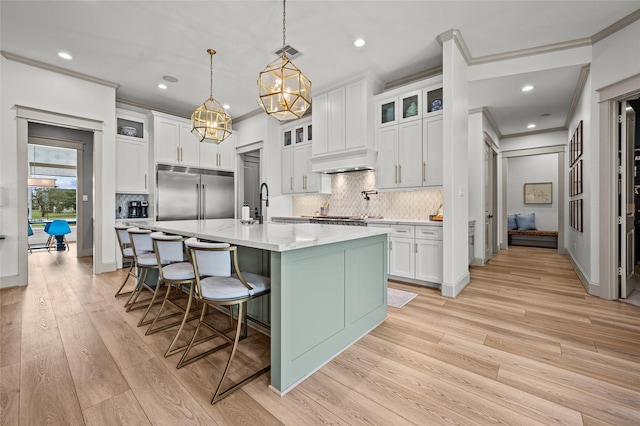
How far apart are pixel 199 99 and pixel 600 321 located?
6.49m

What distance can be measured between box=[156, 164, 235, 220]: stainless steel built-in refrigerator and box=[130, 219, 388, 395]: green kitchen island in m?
3.14

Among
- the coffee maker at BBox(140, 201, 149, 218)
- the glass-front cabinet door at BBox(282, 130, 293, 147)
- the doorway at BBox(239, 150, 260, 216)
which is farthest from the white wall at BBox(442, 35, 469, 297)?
the coffee maker at BBox(140, 201, 149, 218)

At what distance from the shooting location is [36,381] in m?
1.73

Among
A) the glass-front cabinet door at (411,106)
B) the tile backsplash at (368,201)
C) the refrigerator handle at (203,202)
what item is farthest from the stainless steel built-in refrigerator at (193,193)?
the glass-front cabinet door at (411,106)

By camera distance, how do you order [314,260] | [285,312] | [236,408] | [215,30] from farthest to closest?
[215,30] < [314,260] < [285,312] < [236,408]

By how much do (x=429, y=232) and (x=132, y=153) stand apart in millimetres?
5226

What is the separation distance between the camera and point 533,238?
7332 mm

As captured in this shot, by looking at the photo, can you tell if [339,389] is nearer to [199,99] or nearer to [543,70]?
[543,70]

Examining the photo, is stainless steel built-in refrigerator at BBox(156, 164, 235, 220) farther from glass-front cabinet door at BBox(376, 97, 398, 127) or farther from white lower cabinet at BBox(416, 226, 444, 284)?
white lower cabinet at BBox(416, 226, 444, 284)

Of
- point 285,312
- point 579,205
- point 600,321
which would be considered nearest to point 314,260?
point 285,312

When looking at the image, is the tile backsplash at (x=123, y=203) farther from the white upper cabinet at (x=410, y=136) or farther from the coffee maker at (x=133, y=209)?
the white upper cabinet at (x=410, y=136)

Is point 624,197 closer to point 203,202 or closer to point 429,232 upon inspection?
point 429,232

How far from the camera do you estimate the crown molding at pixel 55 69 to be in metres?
3.75

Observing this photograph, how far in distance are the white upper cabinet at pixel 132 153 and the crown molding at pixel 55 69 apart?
50 cm
